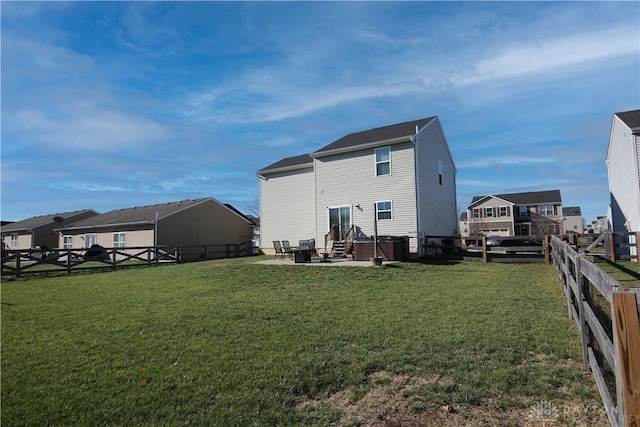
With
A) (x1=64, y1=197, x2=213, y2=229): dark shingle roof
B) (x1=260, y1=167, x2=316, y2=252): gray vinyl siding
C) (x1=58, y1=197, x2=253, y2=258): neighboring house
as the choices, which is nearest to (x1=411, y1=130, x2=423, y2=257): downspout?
(x1=260, y1=167, x2=316, y2=252): gray vinyl siding

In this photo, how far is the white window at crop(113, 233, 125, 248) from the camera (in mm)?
26047

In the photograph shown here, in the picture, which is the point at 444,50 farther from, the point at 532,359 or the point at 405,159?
the point at 532,359

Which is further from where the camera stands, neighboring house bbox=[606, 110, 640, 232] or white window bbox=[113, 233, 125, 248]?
white window bbox=[113, 233, 125, 248]

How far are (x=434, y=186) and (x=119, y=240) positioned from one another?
22.2 metres

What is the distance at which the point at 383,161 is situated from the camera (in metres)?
18.6

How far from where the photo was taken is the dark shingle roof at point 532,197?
5262cm

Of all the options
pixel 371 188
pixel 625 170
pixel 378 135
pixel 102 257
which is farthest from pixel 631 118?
pixel 102 257

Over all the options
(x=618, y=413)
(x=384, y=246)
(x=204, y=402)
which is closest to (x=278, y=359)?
(x=204, y=402)

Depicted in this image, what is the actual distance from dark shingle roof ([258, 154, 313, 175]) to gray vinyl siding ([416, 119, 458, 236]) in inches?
271

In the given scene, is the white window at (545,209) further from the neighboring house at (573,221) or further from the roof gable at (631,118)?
the roof gable at (631,118)

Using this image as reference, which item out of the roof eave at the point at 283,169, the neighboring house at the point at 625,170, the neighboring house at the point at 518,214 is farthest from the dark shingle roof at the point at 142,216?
the neighboring house at the point at 518,214

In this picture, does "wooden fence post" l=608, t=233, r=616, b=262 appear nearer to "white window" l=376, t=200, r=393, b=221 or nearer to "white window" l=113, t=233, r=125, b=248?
"white window" l=376, t=200, r=393, b=221

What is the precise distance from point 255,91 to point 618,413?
51.2ft

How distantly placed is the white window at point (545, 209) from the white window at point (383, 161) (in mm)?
45234
